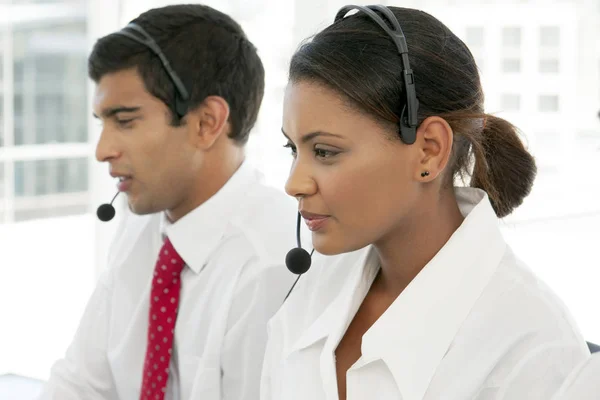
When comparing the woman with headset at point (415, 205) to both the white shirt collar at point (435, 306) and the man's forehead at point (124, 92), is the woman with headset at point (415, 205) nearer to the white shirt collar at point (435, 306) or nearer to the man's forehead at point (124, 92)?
the white shirt collar at point (435, 306)

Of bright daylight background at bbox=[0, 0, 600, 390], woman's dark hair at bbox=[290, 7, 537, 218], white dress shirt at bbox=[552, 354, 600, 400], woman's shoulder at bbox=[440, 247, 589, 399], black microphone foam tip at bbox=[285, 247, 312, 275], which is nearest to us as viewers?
white dress shirt at bbox=[552, 354, 600, 400]

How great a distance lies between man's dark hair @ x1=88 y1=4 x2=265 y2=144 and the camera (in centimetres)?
179

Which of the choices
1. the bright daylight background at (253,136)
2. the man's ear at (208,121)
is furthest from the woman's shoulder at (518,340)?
the bright daylight background at (253,136)

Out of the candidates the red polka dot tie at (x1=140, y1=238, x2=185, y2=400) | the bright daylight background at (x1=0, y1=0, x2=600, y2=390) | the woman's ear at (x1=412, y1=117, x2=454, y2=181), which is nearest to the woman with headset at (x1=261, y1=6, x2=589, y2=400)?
the woman's ear at (x1=412, y1=117, x2=454, y2=181)

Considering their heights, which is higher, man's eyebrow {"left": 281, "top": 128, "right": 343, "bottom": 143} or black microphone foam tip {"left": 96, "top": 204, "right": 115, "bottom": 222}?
man's eyebrow {"left": 281, "top": 128, "right": 343, "bottom": 143}

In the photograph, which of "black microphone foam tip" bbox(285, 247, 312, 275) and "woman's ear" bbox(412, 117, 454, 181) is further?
"black microphone foam tip" bbox(285, 247, 312, 275)

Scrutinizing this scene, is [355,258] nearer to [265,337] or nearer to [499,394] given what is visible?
[265,337]

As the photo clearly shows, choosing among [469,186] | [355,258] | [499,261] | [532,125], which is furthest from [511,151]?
[532,125]

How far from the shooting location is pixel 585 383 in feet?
2.23

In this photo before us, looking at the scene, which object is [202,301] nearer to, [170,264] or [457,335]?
[170,264]

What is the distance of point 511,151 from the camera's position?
1.31m

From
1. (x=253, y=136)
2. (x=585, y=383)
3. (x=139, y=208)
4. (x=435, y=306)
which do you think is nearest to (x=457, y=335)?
(x=435, y=306)

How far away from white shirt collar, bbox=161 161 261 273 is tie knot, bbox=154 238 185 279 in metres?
0.01

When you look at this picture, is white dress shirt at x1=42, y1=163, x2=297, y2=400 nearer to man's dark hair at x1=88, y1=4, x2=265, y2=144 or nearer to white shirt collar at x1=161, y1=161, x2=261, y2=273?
white shirt collar at x1=161, y1=161, x2=261, y2=273
